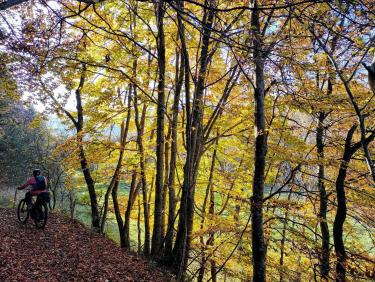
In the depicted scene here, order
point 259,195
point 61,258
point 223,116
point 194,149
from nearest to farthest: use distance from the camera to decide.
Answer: point 259,195
point 194,149
point 61,258
point 223,116

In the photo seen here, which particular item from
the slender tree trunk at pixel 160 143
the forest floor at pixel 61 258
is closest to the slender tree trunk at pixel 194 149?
the slender tree trunk at pixel 160 143

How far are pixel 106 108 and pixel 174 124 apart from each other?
234 cm

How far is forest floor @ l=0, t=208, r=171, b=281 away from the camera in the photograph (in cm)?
668

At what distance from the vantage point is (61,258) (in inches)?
307

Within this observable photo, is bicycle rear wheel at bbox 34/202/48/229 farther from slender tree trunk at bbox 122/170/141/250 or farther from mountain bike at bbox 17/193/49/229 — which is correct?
slender tree trunk at bbox 122/170/141/250

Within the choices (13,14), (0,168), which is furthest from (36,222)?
(0,168)

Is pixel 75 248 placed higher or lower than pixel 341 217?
lower

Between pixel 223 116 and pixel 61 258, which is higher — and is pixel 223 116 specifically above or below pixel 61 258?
above

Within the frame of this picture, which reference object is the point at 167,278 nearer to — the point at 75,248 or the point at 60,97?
the point at 75,248

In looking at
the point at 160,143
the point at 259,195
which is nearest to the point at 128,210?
the point at 160,143

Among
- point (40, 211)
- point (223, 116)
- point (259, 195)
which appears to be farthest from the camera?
point (223, 116)

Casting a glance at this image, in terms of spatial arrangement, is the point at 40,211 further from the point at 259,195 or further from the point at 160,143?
the point at 259,195

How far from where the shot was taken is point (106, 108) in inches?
385

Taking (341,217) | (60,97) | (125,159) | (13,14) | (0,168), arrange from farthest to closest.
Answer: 1. (0,168)
2. (60,97)
3. (125,159)
4. (13,14)
5. (341,217)
